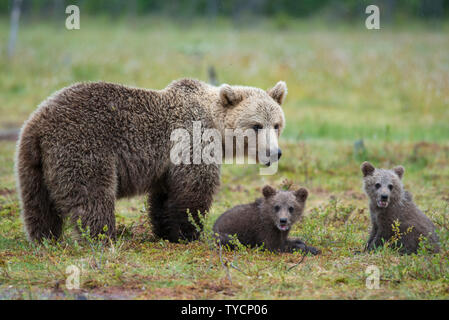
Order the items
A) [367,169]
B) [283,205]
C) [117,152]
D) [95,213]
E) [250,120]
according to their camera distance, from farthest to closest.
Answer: [250,120]
[367,169]
[283,205]
[117,152]
[95,213]

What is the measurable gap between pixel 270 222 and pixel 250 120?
1297mm

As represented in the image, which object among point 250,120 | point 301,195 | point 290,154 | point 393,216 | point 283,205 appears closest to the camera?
point 393,216

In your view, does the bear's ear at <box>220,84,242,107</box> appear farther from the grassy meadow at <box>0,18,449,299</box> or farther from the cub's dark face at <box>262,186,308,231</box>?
the grassy meadow at <box>0,18,449,299</box>

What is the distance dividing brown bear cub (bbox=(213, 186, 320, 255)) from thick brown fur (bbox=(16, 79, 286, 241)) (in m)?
0.45

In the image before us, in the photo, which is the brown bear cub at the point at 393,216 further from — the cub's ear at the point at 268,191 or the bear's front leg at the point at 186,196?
the bear's front leg at the point at 186,196

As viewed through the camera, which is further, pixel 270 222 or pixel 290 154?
pixel 290 154

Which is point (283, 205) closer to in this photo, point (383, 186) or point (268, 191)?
point (268, 191)

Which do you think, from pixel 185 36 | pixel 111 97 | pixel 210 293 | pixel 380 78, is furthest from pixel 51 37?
pixel 210 293

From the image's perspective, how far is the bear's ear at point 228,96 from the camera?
7129 mm

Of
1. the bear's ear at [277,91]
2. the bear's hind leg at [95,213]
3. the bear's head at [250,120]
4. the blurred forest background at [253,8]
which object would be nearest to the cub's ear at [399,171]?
the bear's head at [250,120]

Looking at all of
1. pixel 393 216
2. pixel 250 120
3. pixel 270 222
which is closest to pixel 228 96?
pixel 250 120

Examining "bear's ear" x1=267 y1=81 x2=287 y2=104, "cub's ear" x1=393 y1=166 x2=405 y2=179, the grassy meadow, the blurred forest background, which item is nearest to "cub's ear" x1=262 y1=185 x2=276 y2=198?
the grassy meadow

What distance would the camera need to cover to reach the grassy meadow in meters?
5.32

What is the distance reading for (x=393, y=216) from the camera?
262 inches
